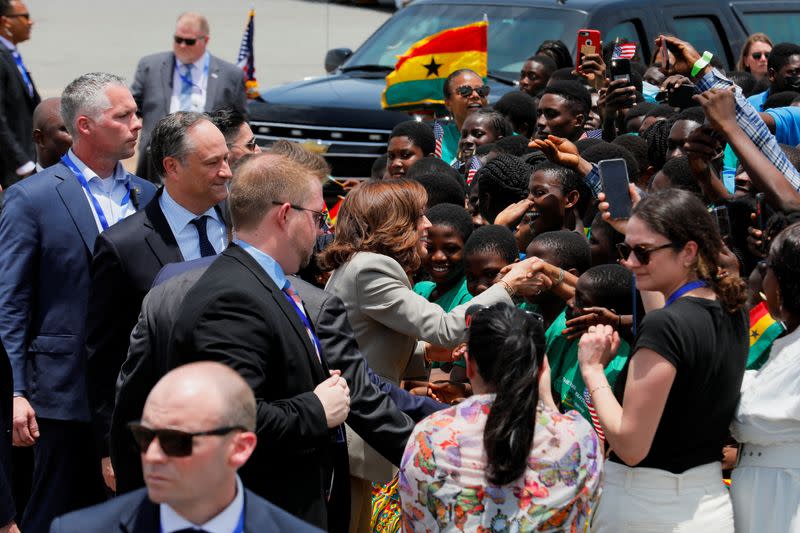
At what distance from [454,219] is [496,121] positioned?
232 centimetres

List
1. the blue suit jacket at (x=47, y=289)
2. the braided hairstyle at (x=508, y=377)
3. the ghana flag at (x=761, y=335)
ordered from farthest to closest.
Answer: the blue suit jacket at (x=47, y=289) → the ghana flag at (x=761, y=335) → the braided hairstyle at (x=508, y=377)

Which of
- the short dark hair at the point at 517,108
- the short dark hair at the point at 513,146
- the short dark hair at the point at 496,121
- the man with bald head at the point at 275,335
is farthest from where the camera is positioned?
the short dark hair at the point at 517,108

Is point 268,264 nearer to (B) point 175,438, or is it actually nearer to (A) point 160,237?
(B) point 175,438

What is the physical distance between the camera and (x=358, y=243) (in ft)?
16.4

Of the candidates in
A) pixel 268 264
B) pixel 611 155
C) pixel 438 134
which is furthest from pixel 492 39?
pixel 268 264

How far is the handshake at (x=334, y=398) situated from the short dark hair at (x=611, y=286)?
1419 mm

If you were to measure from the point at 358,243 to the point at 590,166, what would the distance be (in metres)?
1.66

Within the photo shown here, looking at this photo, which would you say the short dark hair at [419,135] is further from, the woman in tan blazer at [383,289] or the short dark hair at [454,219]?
the woman in tan blazer at [383,289]

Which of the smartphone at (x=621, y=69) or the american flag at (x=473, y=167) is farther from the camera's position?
the smartphone at (x=621, y=69)

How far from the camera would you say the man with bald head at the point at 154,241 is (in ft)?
15.8

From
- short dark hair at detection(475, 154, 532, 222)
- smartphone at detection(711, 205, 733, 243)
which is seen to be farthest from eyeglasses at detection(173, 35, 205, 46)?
smartphone at detection(711, 205, 733, 243)

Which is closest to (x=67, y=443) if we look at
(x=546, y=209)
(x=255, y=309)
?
(x=255, y=309)

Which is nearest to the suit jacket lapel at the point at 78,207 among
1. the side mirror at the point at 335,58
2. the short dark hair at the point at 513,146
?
the short dark hair at the point at 513,146

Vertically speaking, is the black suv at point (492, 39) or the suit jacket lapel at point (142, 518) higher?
the suit jacket lapel at point (142, 518)
